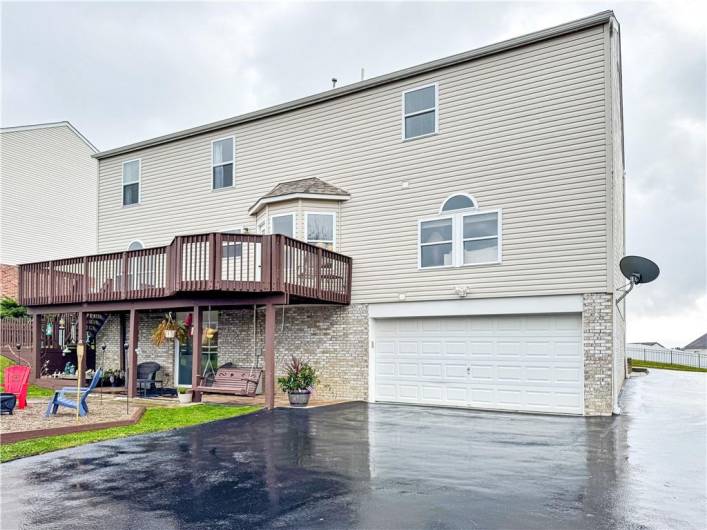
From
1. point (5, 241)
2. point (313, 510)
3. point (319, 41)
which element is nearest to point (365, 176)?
point (319, 41)

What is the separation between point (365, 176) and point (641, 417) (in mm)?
8471

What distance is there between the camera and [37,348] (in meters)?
17.3

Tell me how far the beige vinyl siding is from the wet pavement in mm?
3907

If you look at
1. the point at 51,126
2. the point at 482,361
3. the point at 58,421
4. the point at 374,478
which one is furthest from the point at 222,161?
the point at 374,478

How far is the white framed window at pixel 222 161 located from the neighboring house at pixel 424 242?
49 millimetres

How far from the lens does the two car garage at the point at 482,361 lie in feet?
41.4

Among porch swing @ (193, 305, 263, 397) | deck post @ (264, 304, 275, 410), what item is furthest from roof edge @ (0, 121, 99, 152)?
deck post @ (264, 304, 275, 410)

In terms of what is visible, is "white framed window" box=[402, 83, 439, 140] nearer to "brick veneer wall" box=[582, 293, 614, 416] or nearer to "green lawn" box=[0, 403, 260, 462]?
"brick veneer wall" box=[582, 293, 614, 416]

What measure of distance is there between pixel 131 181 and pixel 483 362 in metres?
13.2

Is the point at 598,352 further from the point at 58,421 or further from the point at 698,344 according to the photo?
the point at 698,344

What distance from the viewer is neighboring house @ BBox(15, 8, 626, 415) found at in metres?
12.5

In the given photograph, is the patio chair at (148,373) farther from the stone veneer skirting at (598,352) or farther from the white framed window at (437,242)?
the stone veneer skirting at (598,352)

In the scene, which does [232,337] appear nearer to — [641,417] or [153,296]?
[153,296]

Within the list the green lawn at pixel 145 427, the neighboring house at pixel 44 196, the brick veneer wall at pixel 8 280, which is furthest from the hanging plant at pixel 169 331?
the brick veneer wall at pixel 8 280
